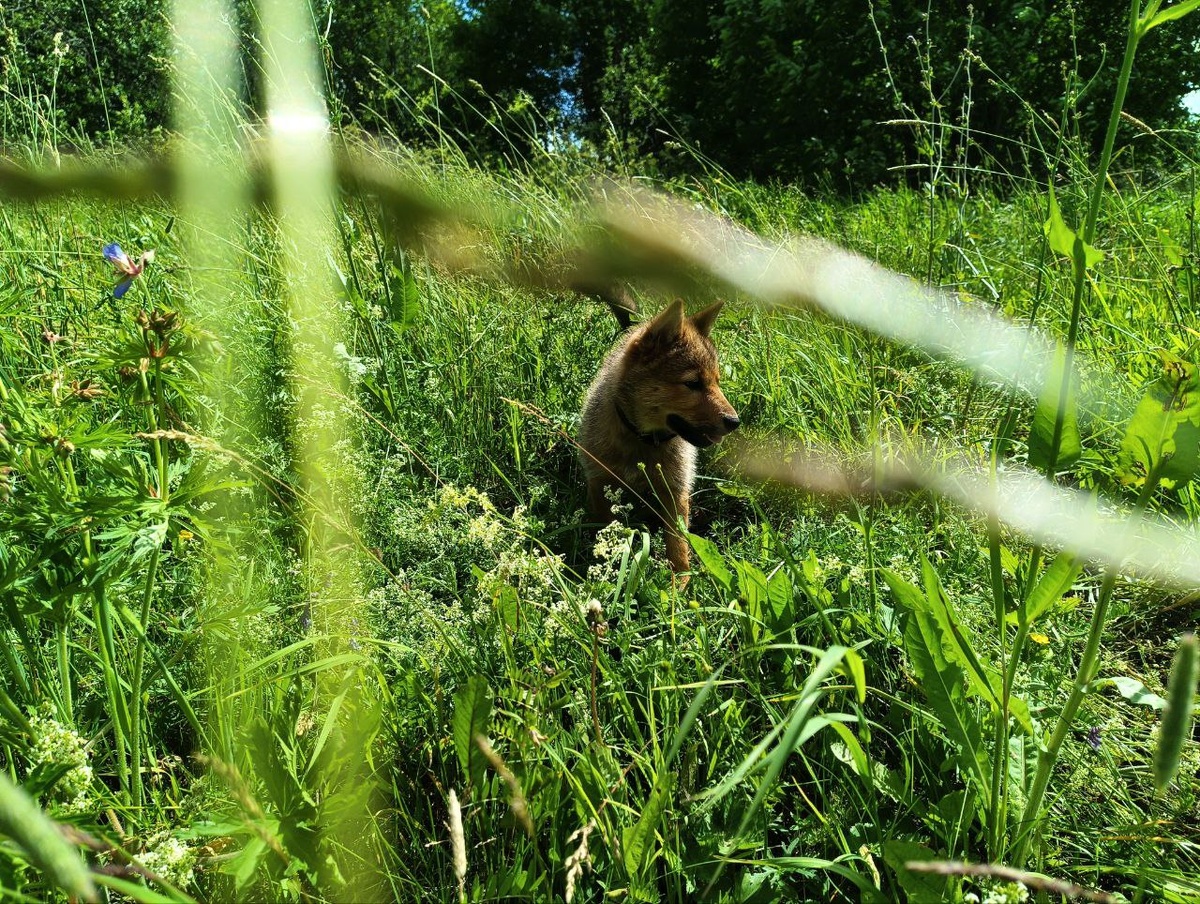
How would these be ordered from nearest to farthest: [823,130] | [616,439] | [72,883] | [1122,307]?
1. [72,883]
2. [1122,307]
3. [616,439]
4. [823,130]

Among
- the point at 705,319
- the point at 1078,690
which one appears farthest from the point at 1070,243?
the point at 705,319

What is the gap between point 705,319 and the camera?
390cm

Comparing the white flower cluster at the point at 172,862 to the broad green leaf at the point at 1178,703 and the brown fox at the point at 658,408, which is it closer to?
the broad green leaf at the point at 1178,703

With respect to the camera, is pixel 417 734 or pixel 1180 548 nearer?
pixel 417 734

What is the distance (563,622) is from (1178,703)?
1.14 meters

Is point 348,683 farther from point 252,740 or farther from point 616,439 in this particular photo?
point 616,439

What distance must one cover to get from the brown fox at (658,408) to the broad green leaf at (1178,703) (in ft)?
9.26

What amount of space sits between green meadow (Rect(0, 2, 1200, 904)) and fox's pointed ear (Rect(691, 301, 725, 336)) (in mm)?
674

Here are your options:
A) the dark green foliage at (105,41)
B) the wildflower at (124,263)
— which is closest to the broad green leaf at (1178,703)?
the wildflower at (124,263)

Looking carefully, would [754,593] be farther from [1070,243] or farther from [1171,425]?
[1070,243]

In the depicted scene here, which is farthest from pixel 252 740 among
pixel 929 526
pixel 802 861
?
pixel 929 526

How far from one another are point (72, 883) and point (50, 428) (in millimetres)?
1181

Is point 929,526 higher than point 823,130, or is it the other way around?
point 823,130

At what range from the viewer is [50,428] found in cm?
136
